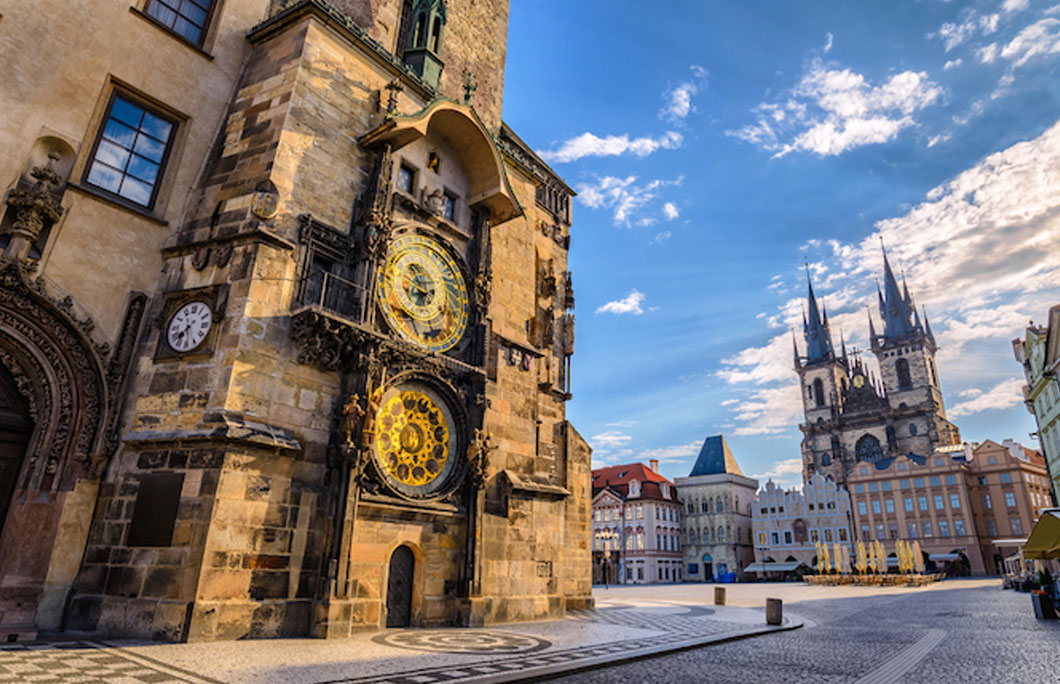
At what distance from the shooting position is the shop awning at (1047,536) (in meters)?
15.1

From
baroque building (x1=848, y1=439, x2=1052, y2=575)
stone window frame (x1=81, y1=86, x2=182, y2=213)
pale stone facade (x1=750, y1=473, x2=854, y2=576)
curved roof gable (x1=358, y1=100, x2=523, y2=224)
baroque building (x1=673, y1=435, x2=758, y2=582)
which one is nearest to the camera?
stone window frame (x1=81, y1=86, x2=182, y2=213)

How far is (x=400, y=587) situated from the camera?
43.2 ft

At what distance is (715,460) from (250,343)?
79.8m

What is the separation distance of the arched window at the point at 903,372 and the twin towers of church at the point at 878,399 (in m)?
0.13

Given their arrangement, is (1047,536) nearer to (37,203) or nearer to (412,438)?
(412,438)

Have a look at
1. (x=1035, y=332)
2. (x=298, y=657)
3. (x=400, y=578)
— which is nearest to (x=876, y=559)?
(x=1035, y=332)

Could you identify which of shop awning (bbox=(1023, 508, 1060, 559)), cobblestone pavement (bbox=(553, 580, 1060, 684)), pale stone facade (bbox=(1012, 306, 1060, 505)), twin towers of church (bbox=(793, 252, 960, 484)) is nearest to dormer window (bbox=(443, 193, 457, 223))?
cobblestone pavement (bbox=(553, 580, 1060, 684))

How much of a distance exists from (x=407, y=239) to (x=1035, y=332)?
45.1 m

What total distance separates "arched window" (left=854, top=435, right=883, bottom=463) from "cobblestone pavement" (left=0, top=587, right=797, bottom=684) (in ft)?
294

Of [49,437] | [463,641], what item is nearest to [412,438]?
[463,641]

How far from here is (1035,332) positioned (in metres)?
40.5

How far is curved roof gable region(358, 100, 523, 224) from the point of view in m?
16.0

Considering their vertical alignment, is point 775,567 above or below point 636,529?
below

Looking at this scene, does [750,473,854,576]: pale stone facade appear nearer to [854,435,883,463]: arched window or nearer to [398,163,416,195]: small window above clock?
[854,435,883,463]: arched window
